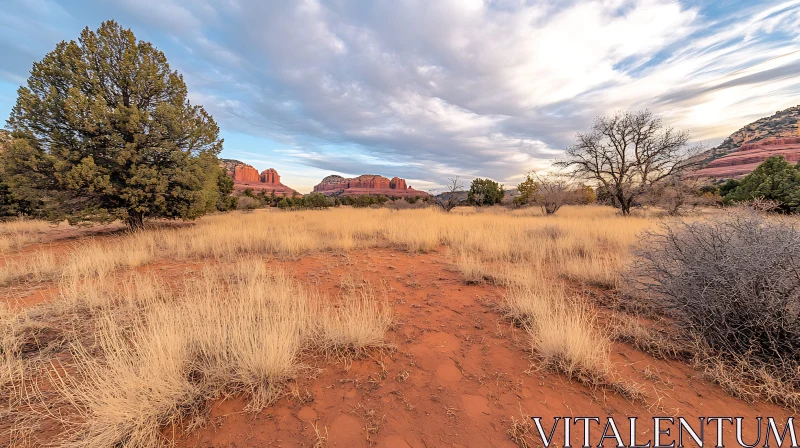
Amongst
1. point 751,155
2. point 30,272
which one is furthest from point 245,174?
point 751,155

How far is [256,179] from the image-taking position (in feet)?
271

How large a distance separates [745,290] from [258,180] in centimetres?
9459

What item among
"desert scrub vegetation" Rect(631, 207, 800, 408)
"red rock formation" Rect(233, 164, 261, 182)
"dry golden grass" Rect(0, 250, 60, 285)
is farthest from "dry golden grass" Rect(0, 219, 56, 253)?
"red rock formation" Rect(233, 164, 261, 182)

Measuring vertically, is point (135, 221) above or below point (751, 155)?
below

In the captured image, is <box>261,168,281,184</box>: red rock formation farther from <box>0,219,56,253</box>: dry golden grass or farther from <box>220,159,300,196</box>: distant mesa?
<box>0,219,56,253</box>: dry golden grass


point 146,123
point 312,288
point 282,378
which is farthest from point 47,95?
point 282,378

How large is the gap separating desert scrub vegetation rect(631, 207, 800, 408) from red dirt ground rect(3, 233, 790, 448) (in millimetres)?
249

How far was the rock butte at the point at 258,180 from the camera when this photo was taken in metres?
72.1

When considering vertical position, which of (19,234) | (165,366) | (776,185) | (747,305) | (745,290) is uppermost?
(776,185)

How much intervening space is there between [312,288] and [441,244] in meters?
5.14

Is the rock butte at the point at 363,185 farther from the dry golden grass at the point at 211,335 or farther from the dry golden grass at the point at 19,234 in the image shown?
the dry golden grass at the point at 211,335

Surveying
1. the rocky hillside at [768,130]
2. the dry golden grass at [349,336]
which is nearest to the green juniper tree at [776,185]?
the dry golden grass at [349,336]

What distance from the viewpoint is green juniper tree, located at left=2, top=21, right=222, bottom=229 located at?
26.1 ft

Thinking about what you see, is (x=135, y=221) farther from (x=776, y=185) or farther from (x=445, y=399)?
(x=776, y=185)
